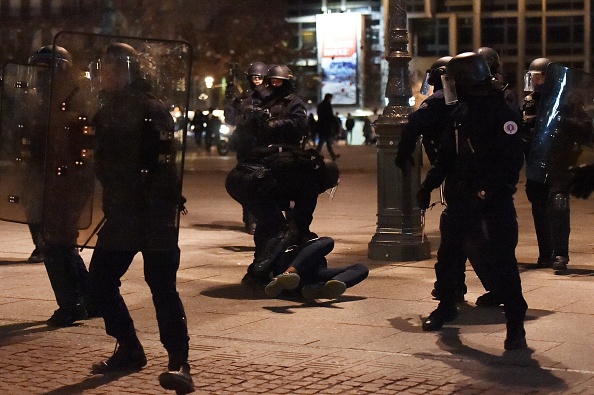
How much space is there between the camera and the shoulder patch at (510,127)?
24.6ft

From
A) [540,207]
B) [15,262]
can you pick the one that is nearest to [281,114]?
[540,207]

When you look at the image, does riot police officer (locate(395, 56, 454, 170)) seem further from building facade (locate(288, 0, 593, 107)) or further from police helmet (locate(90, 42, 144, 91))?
building facade (locate(288, 0, 593, 107))

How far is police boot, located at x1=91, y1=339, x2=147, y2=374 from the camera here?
22.7ft

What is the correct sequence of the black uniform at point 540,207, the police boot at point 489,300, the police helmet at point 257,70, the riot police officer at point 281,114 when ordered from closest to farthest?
the police boot at point 489,300 → the riot police officer at point 281,114 → the black uniform at point 540,207 → the police helmet at point 257,70

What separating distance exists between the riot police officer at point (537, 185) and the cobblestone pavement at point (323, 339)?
24 centimetres

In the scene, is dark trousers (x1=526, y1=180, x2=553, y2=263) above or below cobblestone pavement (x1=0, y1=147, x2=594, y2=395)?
above


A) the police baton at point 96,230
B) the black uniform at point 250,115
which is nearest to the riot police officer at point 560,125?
the black uniform at point 250,115

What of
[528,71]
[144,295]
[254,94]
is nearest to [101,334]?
[144,295]

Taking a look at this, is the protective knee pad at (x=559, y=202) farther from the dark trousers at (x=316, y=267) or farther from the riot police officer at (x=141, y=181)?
the riot police officer at (x=141, y=181)

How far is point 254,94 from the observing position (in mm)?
11211

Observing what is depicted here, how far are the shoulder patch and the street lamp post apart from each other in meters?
3.99

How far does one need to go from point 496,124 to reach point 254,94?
4011 millimetres

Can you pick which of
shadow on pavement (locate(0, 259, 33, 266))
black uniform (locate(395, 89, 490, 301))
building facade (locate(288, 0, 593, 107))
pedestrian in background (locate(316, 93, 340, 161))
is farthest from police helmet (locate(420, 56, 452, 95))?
building facade (locate(288, 0, 593, 107))

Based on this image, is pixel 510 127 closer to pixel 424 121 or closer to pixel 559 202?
pixel 424 121
